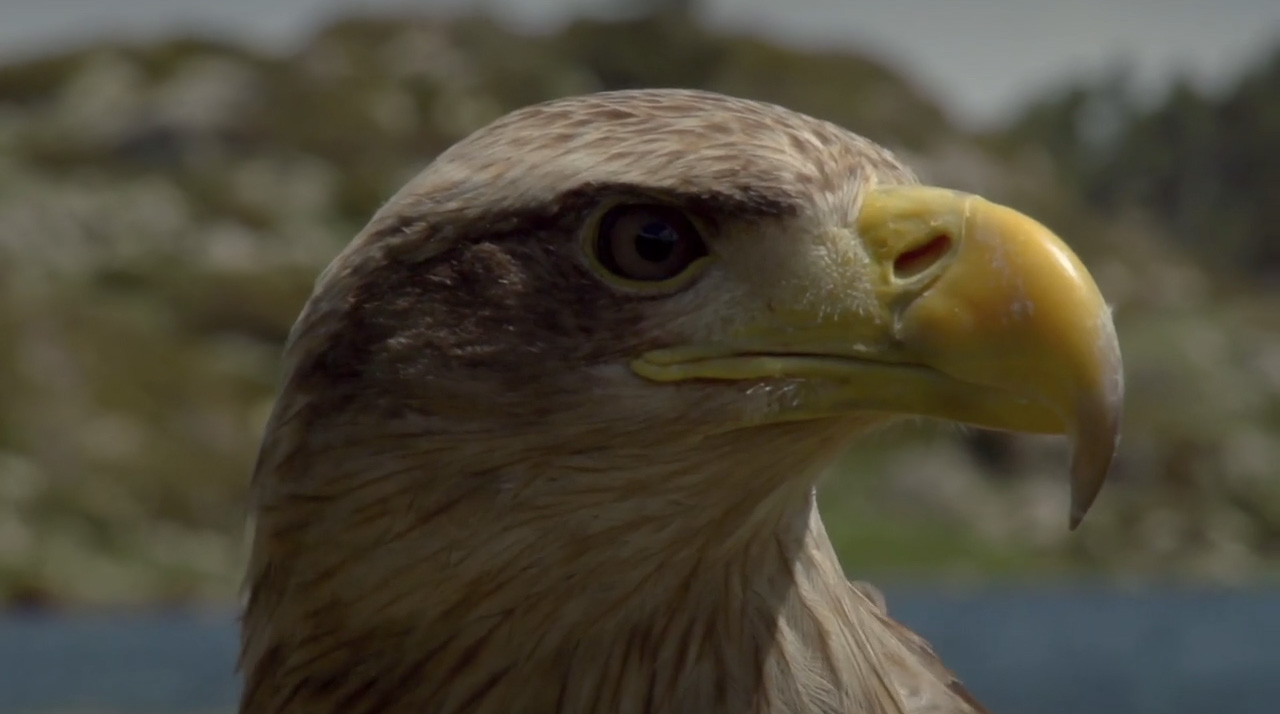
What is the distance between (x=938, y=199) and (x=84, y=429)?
80.0 metres

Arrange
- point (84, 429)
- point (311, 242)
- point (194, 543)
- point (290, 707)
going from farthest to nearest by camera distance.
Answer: point (311, 242), point (84, 429), point (194, 543), point (290, 707)

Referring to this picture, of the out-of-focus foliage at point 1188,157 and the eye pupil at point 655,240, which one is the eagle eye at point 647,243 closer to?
the eye pupil at point 655,240

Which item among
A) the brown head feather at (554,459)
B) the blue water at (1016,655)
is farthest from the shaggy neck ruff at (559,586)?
the blue water at (1016,655)

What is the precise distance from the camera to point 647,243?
125 inches

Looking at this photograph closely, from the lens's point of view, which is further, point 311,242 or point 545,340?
point 311,242

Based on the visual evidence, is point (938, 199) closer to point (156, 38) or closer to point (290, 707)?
point (290, 707)

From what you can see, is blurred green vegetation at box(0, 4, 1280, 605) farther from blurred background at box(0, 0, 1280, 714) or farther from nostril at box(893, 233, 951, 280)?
nostril at box(893, 233, 951, 280)

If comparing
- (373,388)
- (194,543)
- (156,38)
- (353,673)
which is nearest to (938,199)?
(373,388)

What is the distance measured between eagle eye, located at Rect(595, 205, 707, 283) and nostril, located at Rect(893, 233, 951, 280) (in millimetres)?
333

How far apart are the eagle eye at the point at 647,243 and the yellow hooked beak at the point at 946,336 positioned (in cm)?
14

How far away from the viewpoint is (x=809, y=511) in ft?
11.4

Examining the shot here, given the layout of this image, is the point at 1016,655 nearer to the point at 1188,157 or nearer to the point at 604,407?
the point at 604,407

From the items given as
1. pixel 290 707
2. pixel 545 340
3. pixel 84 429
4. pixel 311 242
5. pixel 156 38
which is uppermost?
pixel 156 38

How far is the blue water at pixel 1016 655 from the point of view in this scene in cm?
3484
